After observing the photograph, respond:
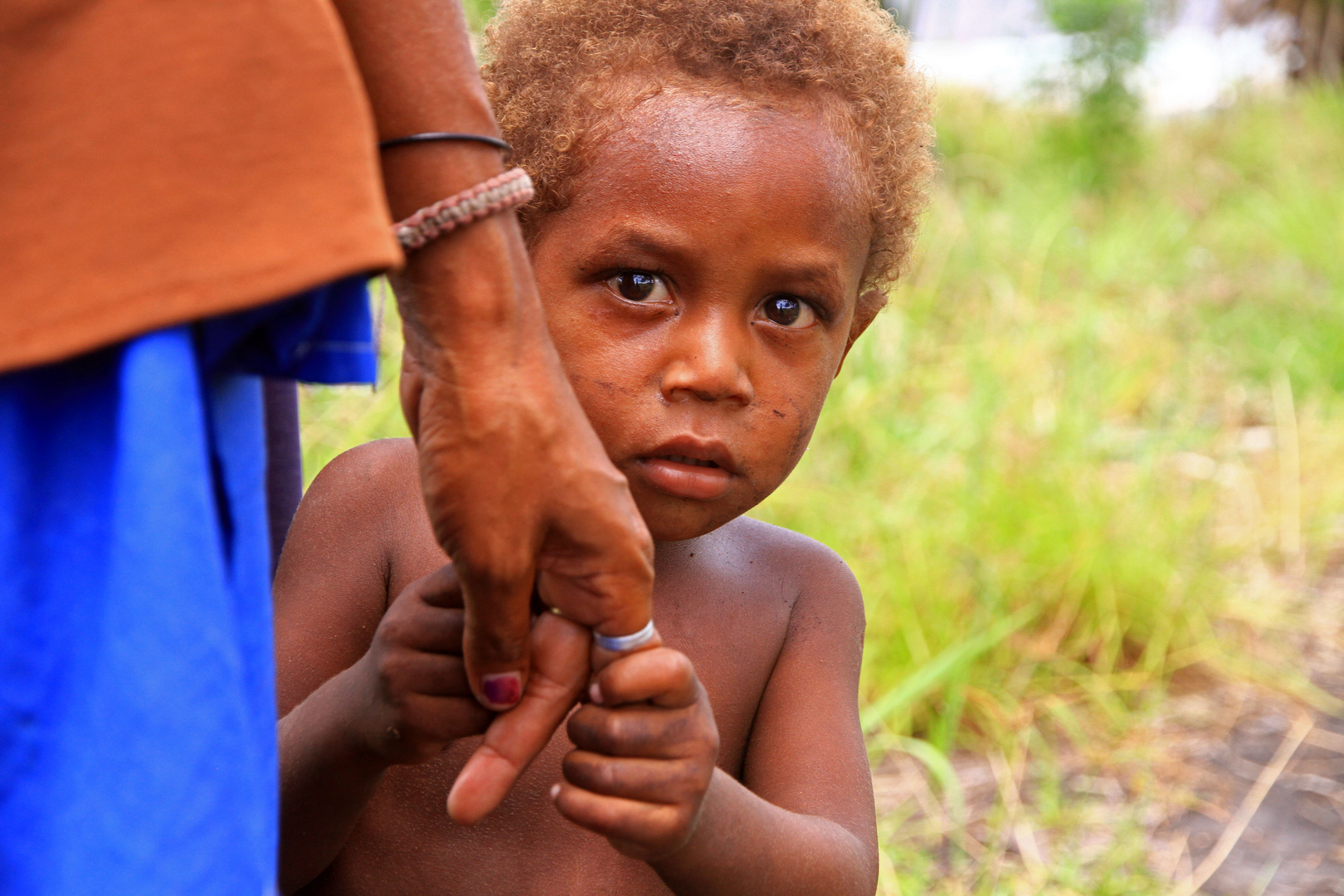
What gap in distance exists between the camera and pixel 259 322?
2.96 feet

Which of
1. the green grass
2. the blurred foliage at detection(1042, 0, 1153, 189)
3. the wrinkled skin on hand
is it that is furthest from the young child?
the blurred foliage at detection(1042, 0, 1153, 189)

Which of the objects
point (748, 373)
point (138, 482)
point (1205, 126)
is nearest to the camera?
point (138, 482)

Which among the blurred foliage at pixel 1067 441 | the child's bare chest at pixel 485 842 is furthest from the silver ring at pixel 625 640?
the blurred foliage at pixel 1067 441

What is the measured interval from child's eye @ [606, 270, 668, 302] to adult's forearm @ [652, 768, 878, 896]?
0.53 metres

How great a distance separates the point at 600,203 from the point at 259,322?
661 mm

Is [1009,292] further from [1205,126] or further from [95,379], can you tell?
[95,379]

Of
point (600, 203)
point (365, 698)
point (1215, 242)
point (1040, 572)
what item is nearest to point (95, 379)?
point (365, 698)

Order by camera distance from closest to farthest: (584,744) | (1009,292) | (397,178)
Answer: (397,178) < (584,744) < (1009,292)

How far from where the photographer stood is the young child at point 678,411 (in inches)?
56.8

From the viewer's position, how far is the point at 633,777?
1.14m

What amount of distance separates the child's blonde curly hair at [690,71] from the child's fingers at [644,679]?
0.63 metres

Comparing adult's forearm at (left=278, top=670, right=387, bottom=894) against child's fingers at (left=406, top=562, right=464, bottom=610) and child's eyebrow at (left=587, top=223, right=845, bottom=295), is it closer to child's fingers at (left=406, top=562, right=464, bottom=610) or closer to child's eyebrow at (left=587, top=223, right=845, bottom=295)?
child's fingers at (left=406, top=562, right=464, bottom=610)

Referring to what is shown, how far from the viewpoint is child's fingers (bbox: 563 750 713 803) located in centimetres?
114

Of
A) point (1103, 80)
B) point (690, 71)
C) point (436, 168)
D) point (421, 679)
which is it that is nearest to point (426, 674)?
point (421, 679)
